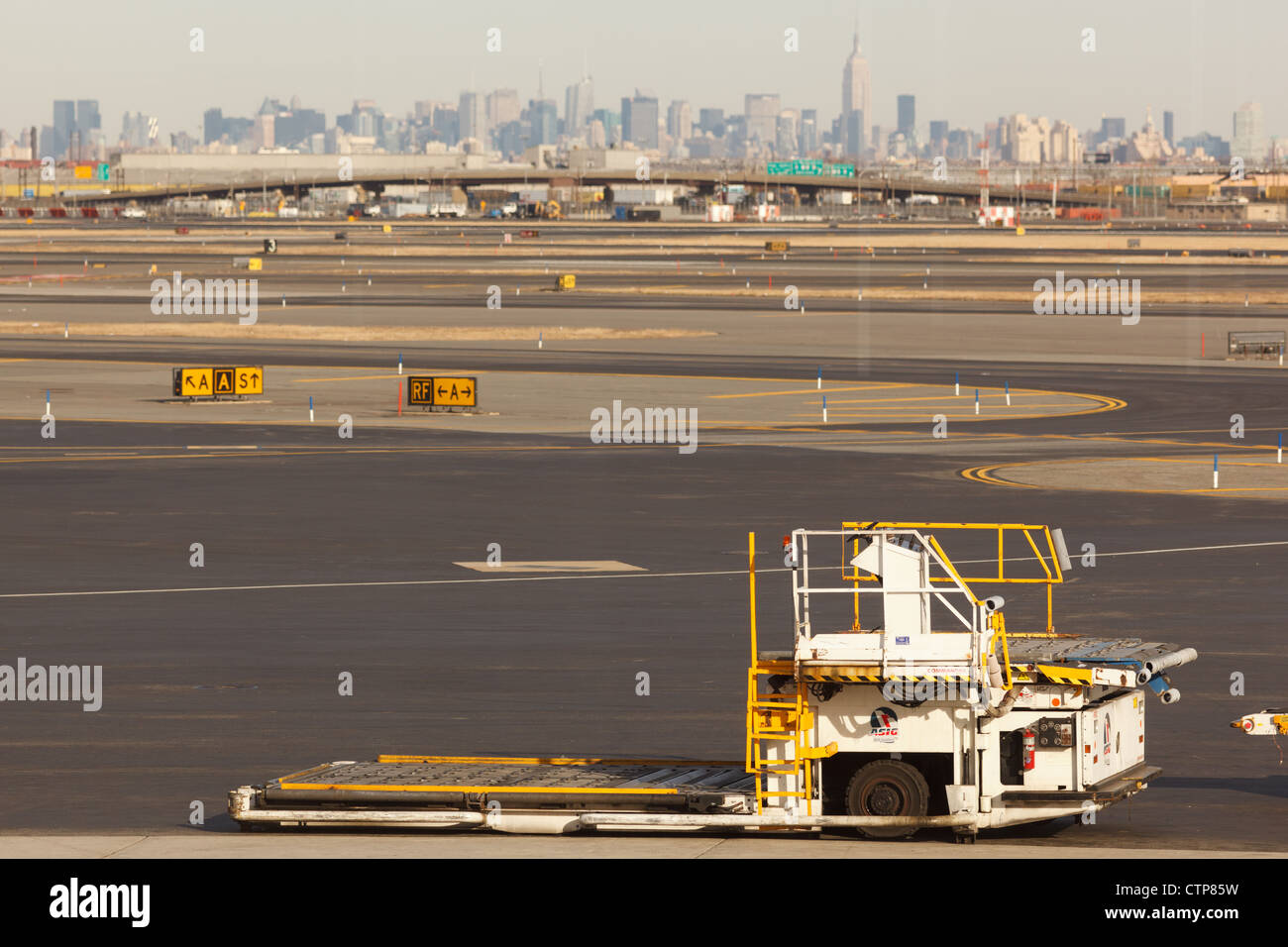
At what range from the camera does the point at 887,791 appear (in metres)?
19.0

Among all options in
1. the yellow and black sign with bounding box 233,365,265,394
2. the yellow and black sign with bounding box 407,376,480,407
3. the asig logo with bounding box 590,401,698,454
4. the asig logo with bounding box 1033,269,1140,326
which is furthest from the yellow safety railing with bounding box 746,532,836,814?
the asig logo with bounding box 1033,269,1140,326

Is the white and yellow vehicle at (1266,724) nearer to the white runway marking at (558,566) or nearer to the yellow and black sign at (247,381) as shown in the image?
the white runway marking at (558,566)

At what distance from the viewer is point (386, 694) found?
87.8 ft

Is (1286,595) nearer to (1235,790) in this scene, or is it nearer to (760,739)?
(1235,790)

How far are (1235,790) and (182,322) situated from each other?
341ft

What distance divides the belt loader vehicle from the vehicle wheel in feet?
0.04

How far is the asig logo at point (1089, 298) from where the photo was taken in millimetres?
129625

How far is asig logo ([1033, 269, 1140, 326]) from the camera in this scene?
12962 cm

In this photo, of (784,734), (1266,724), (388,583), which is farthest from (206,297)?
(1266,724)

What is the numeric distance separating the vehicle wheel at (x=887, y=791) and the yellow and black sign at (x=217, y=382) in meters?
60.0

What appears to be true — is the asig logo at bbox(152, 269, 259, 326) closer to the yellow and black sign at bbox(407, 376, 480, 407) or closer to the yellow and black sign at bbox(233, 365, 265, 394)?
the yellow and black sign at bbox(233, 365, 265, 394)

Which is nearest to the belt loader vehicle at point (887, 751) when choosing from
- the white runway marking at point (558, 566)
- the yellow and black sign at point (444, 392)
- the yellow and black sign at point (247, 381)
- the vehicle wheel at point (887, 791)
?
the vehicle wheel at point (887, 791)

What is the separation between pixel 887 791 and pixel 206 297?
436ft

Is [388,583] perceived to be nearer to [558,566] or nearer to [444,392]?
[558,566]
